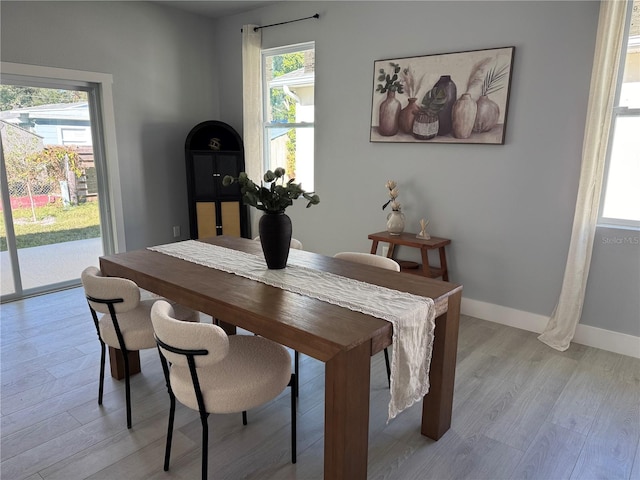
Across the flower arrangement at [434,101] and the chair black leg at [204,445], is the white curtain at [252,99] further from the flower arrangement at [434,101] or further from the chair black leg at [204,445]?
the chair black leg at [204,445]

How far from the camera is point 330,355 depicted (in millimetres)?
1446

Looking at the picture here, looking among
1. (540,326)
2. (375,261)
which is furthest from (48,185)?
(540,326)

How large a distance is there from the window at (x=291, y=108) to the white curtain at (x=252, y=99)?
0.13 metres

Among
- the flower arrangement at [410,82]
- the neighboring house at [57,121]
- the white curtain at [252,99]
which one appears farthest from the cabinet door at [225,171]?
the flower arrangement at [410,82]

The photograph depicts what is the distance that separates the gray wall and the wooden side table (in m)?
0.15

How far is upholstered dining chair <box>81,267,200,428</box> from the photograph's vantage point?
A: 199cm

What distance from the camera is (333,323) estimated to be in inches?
62.3

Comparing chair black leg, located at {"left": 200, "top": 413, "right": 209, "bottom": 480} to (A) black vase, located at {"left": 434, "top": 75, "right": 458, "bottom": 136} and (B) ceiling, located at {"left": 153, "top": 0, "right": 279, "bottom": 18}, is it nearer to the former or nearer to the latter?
(A) black vase, located at {"left": 434, "top": 75, "right": 458, "bottom": 136}

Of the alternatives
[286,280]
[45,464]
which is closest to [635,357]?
[286,280]

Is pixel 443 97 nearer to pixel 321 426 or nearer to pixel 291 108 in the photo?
pixel 291 108

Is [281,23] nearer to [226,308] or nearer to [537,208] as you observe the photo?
[537,208]

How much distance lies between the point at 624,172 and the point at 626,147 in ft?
0.53

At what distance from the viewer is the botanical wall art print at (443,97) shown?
321 centimetres

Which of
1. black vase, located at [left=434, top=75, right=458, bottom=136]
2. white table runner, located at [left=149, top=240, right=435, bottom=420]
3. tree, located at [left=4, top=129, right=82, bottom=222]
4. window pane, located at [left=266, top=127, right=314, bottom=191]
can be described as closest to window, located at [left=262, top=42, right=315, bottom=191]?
window pane, located at [left=266, top=127, right=314, bottom=191]
